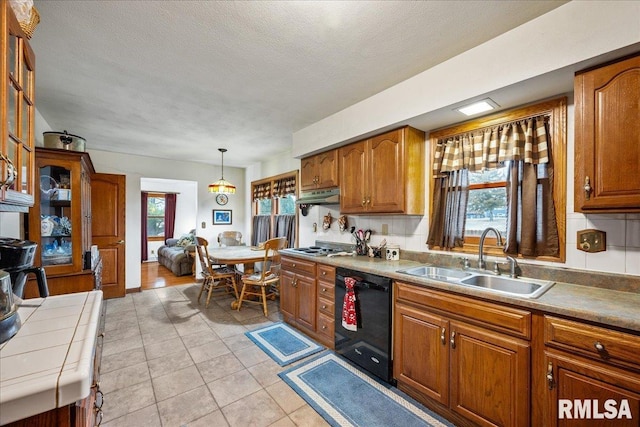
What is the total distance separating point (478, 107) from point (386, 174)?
87 centimetres

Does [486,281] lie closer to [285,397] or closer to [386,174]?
[386,174]

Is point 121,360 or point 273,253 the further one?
point 273,253

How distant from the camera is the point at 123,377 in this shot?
2195 mm

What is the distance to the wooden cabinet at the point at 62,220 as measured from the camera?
2607mm

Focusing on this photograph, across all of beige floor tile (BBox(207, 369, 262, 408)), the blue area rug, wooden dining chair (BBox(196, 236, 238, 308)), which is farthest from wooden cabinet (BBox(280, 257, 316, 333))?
wooden dining chair (BBox(196, 236, 238, 308))

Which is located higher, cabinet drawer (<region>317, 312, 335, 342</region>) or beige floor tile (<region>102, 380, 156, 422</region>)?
cabinet drawer (<region>317, 312, 335, 342</region>)

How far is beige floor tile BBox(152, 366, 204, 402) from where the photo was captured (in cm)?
202

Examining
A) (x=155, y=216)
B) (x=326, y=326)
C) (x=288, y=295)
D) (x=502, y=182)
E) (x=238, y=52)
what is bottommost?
(x=326, y=326)

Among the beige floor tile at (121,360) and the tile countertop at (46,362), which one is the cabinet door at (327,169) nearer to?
the tile countertop at (46,362)

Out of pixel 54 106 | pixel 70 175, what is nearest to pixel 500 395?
pixel 70 175

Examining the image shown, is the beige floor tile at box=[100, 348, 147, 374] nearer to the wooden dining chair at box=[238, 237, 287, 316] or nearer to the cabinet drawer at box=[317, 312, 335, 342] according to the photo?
the wooden dining chair at box=[238, 237, 287, 316]

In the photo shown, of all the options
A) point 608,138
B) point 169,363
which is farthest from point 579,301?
point 169,363

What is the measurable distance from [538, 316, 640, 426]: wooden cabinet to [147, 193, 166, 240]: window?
9282mm

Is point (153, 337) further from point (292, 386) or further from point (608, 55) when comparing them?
point (608, 55)
